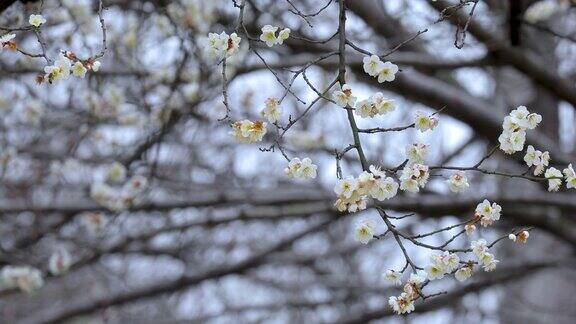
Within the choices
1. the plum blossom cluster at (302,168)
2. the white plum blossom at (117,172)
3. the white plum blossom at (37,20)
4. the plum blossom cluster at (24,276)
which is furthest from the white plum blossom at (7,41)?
the plum blossom cluster at (24,276)

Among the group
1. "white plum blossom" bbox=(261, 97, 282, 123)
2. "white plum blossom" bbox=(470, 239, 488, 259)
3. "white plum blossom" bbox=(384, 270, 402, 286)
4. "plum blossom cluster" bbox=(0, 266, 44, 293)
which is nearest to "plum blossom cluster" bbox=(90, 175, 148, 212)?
"plum blossom cluster" bbox=(0, 266, 44, 293)

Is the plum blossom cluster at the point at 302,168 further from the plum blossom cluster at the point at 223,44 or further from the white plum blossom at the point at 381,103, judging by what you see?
the plum blossom cluster at the point at 223,44

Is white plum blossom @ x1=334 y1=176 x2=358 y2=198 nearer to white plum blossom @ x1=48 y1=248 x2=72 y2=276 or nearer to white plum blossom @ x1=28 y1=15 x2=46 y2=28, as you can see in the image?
white plum blossom @ x1=28 y1=15 x2=46 y2=28

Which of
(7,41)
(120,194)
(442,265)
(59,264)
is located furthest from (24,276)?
(442,265)

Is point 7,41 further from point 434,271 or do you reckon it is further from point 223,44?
point 434,271

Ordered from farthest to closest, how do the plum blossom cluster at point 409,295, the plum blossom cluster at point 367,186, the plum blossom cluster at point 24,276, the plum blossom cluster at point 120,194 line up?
the plum blossom cluster at point 24,276, the plum blossom cluster at point 120,194, the plum blossom cluster at point 409,295, the plum blossom cluster at point 367,186
